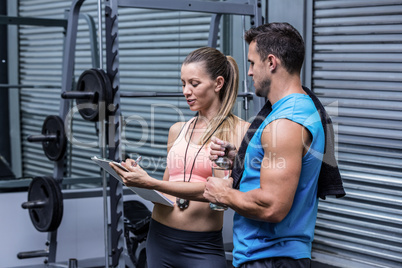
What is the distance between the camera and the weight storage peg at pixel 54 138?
10.4ft

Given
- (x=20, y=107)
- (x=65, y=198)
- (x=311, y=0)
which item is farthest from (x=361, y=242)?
(x=20, y=107)

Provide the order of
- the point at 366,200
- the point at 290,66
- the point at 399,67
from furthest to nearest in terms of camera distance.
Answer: the point at 366,200
the point at 399,67
the point at 290,66

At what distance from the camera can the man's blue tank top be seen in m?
1.50

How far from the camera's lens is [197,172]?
1.99 meters

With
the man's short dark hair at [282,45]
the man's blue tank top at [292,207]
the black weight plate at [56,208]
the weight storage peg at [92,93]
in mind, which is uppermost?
the man's short dark hair at [282,45]

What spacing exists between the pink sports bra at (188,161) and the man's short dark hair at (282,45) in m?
0.55

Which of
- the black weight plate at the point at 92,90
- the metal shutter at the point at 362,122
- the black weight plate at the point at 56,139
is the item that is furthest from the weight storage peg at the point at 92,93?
the metal shutter at the point at 362,122

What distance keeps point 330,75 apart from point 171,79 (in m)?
1.41

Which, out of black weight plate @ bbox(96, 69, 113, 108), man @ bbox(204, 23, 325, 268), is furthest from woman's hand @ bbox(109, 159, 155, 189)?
black weight plate @ bbox(96, 69, 113, 108)

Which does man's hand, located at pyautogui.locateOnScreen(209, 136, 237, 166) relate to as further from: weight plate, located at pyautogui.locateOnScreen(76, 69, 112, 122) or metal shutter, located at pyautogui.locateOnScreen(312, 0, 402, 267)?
metal shutter, located at pyautogui.locateOnScreen(312, 0, 402, 267)

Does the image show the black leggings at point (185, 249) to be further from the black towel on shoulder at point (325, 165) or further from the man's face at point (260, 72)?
the man's face at point (260, 72)

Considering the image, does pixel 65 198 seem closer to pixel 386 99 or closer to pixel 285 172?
pixel 386 99

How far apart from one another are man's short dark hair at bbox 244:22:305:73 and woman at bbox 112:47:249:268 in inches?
18.8

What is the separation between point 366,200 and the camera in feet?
10.6
